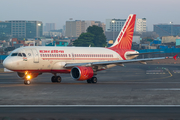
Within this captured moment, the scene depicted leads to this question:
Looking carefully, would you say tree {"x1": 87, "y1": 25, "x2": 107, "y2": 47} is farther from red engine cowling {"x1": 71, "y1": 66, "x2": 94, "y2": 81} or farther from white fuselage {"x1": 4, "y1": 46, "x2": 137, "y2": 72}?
red engine cowling {"x1": 71, "y1": 66, "x2": 94, "y2": 81}

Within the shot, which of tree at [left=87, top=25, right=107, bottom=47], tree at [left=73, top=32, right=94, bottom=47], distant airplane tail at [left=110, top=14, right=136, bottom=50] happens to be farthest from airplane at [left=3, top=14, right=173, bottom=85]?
tree at [left=87, top=25, right=107, bottom=47]

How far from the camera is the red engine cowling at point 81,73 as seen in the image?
3526 centimetres

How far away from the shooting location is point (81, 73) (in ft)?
115

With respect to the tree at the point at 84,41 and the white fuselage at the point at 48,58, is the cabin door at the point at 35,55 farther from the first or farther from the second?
the tree at the point at 84,41

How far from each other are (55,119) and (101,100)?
774 centimetres

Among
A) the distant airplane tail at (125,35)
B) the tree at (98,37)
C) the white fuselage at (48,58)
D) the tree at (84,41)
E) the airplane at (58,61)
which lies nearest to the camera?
the white fuselage at (48,58)

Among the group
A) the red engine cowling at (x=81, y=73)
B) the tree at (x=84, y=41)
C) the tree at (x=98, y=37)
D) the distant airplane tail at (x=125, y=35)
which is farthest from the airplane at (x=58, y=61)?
the tree at (x=98, y=37)

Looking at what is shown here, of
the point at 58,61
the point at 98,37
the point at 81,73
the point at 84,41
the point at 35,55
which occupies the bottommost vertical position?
the point at 81,73

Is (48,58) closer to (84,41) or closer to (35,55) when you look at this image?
(35,55)

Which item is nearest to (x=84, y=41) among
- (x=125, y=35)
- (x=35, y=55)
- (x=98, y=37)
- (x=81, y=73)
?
(x=98, y=37)

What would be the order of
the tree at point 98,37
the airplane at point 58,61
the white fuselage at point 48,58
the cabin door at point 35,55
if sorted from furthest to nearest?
the tree at point 98,37 < the cabin door at point 35,55 < the airplane at point 58,61 < the white fuselage at point 48,58

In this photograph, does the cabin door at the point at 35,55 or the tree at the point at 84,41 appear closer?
the cabin door at the point at 35,55

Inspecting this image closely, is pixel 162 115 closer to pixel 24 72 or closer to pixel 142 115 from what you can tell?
pixel 142 115

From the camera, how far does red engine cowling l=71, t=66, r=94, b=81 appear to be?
1388 inches
